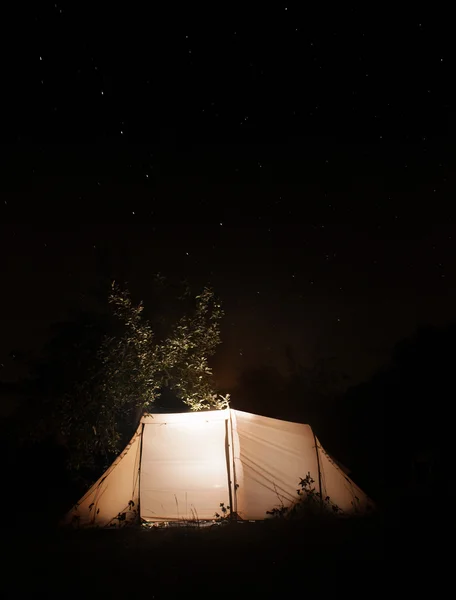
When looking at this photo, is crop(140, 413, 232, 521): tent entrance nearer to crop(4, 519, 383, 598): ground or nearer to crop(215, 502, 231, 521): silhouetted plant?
crop(215, 502, 231, 521): silhouetted plant

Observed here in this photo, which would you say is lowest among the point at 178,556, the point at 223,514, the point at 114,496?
the point at 178,556

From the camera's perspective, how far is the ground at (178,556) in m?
4.93

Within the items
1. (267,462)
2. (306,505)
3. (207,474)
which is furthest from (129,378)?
(306,505)

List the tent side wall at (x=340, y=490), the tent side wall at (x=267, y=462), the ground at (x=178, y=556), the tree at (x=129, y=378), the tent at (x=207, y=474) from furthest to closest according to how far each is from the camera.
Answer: the tree at (x=129, y=378), the tent side wall at (x=340, y=490), the tent side wall at (x=267, y=462), the tent at (x=207, y=474), the ground at (x=178, y=556)

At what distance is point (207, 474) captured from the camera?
870 centimetres

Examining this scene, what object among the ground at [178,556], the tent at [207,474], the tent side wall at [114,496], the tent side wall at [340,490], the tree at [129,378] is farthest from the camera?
the tree at [129,378]

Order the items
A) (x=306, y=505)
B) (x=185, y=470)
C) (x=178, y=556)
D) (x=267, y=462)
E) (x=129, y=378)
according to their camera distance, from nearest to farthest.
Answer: (x=178, y=556) < (x=306, y=505) < (x=185, y=470) < (x=267, y=462) < (x=129, y=378)

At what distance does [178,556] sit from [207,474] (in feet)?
8.95

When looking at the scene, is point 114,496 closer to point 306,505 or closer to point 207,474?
point 207,474

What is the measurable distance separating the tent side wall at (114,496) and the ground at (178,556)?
0.32 metres

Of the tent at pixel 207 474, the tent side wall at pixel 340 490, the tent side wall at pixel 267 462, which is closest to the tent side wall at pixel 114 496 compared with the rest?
the tent at pixel 207 474

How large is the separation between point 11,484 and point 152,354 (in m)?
6.46

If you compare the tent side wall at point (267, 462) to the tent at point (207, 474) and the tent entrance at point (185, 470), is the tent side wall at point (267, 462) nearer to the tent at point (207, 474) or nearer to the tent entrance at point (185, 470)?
the tent at point (207, 474)

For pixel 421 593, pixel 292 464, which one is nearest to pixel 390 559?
pixel 421 593
